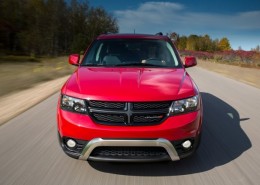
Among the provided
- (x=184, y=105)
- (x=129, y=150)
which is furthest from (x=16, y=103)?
(x=184, y=105)

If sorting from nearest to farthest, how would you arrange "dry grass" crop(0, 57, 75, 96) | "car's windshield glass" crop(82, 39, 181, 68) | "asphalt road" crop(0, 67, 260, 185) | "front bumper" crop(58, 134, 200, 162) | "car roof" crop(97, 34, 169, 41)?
1. "front bumper" crop(58, 134, 200, 162)
2. "asphalt road" crop(0, 67, 260, 185)
3. "car's windshield glass" crop(82, 39, 181, 68)
4. "car roof" crop(97, 34, 169, 41)
5. "dry grass" crop(0, 57, 75, 96)

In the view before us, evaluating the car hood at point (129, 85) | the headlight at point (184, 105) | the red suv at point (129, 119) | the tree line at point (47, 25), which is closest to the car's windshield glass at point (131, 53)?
the car hood at point (129, 85)

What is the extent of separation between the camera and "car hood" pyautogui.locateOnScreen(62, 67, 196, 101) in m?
3.91

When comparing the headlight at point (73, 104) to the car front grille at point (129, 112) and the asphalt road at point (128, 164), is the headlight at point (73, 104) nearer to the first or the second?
the car front grille at point (129, 112)

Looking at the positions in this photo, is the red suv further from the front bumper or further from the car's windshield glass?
the car's windshield glass

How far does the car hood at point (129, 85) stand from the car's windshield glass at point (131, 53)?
0.56 m

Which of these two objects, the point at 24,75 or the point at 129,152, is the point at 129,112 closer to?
the point at 129,152

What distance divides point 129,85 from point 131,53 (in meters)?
1.79

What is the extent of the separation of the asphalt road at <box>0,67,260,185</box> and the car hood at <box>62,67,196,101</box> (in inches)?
35.0

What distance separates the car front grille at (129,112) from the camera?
385 cm

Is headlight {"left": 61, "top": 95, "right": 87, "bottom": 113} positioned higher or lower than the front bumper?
higher

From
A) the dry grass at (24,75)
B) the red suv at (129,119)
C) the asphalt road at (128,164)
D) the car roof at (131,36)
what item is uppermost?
the car roof at (131,36)

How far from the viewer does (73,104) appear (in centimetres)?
407

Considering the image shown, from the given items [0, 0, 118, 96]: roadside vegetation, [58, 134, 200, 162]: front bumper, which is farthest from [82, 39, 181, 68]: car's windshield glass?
[0, 0, 118, 96]: roadside vegetation
